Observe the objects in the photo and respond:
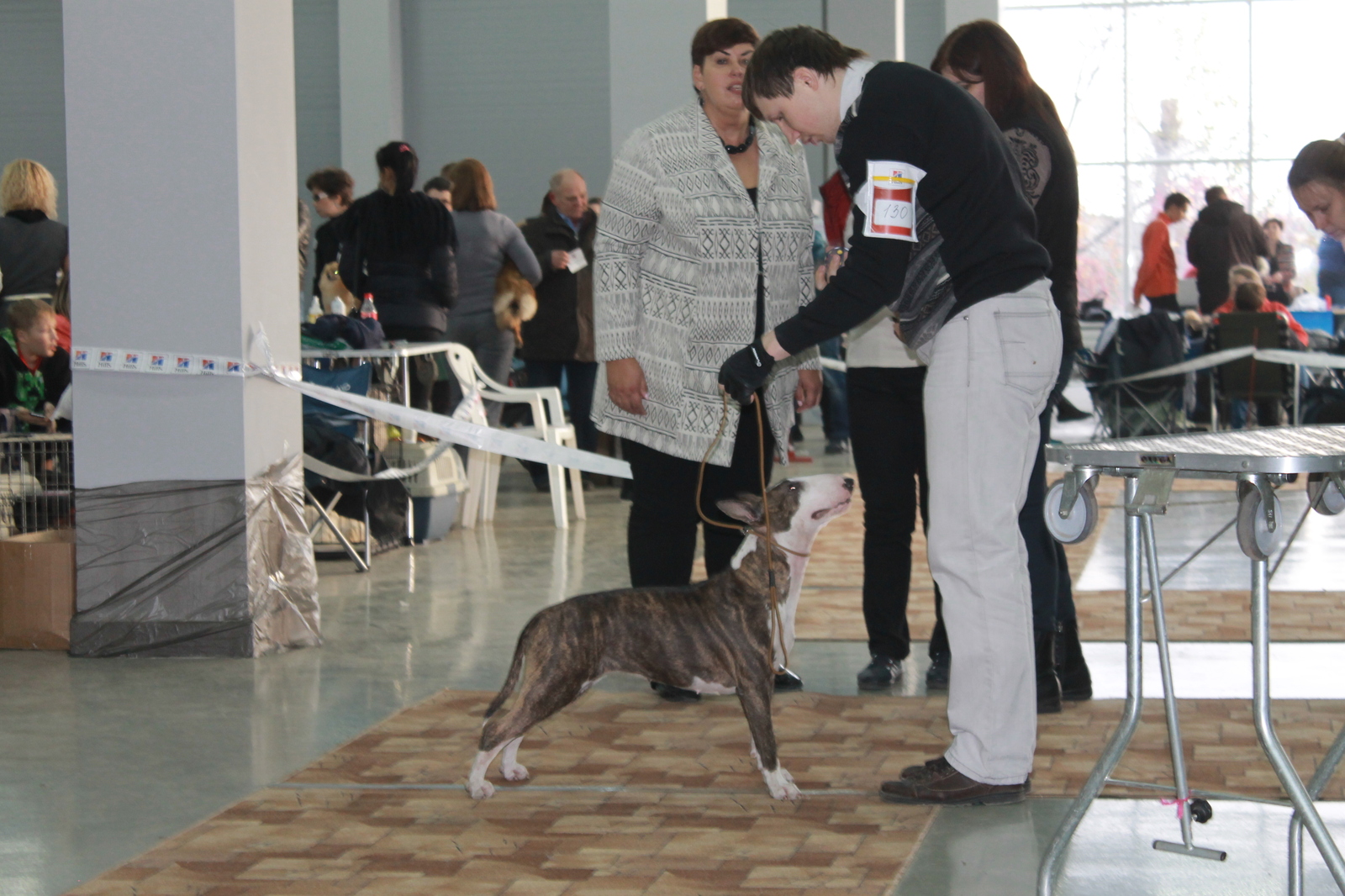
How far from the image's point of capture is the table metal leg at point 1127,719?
Result: 217 cm

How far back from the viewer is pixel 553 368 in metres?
8.55

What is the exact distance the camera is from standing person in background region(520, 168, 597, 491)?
8.28m

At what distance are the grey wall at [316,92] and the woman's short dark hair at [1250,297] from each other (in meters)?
8.69

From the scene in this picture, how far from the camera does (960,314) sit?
275cm

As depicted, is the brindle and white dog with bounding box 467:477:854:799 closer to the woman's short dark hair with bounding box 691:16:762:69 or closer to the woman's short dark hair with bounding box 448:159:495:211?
the woman's short dark hair with bounding box 691:16:762:69

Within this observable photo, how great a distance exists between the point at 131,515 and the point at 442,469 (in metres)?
2.49

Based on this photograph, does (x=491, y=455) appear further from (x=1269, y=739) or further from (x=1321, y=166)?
(x=1269, y=739)

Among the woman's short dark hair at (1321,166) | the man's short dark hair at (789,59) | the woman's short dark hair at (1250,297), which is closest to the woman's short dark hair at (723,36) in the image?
the man's short dark hair at (789,59)

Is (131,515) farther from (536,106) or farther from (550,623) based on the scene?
(536,106)

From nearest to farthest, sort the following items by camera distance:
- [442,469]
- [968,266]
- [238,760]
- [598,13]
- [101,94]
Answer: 1. [968,266]
2. [238,760]
3. [101,94]
4. [442,469]
5. [598,13]

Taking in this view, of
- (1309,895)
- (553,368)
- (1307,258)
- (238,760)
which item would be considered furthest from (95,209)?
(1307,258)

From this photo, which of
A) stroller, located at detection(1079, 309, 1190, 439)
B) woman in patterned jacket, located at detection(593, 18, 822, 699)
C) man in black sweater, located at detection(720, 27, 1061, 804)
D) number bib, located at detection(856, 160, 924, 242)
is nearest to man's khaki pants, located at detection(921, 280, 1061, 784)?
man in black sweater, located at detection(720, 27, 1061, 804)

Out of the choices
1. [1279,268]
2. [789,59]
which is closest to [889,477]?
[789,59]

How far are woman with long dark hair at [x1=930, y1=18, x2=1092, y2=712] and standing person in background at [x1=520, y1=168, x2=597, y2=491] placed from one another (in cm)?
482
